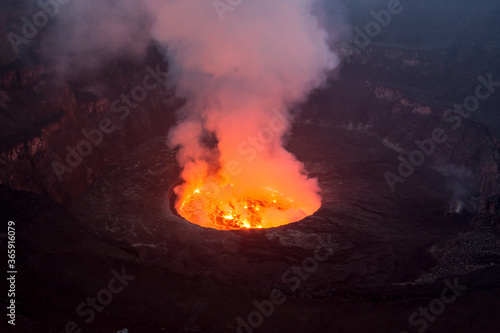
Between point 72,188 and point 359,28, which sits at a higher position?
point 359,28

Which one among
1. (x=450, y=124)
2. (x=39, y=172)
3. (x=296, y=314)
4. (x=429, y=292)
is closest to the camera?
(x=296, y=314)

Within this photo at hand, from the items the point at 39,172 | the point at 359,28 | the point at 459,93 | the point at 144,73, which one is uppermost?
the point at 359,28

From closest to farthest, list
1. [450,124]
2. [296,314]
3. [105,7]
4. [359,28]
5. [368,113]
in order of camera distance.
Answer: [296,314] < [450,124] < [105,7] < [368,113] < [359,28]

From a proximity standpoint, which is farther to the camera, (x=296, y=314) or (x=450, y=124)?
(x=450, y=124)

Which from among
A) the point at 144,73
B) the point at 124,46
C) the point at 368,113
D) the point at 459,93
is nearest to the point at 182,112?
the point at 144,73

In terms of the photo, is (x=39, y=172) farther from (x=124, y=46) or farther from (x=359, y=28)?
(x=359, y=28)
